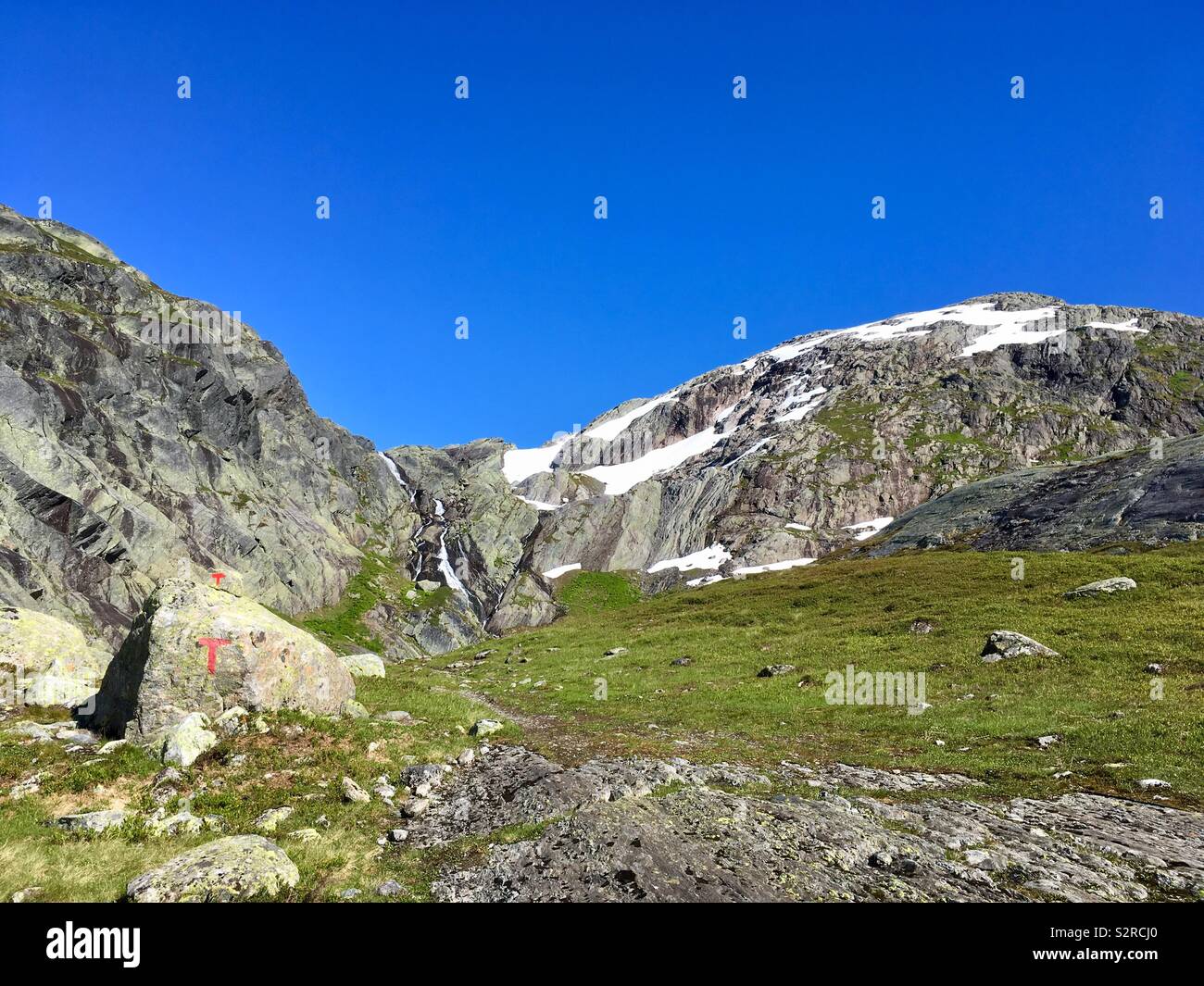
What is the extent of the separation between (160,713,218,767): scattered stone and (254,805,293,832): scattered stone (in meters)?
3.65

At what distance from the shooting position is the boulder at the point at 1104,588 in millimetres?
41094

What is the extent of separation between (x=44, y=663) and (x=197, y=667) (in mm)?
10497

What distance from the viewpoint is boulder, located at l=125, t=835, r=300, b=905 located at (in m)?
9.20

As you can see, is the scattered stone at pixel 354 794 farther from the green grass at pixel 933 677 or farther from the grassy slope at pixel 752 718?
the green grass at pixel 933 677

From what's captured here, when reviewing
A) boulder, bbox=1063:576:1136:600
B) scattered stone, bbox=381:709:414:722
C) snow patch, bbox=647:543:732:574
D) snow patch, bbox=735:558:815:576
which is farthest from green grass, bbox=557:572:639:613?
scattered stone, bbox=381:709:414:722

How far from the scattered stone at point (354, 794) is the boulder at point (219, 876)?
424cm

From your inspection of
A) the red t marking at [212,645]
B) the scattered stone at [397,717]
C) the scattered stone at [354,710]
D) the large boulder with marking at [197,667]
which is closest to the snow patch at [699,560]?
the scattered stone at [397,717]

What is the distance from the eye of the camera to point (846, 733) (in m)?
24.3

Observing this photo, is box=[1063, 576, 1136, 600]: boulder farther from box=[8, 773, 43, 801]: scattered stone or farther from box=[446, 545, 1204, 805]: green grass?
box=[8, 773, 43, 801]: scattered stone

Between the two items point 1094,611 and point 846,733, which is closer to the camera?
point 846,733

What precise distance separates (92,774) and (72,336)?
11680 centimetres
